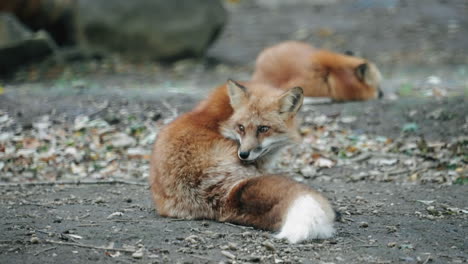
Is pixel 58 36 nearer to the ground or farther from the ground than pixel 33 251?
nearer to the ground

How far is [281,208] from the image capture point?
4.17 metres

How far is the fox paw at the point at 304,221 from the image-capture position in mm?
4027

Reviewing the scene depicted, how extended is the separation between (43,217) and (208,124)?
5.06ft

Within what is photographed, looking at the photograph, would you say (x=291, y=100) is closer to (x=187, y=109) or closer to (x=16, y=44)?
(x=187, y=109)

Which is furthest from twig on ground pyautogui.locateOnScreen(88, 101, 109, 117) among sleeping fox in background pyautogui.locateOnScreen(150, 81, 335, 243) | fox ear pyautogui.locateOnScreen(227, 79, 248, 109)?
fox ear pyautogui.locateOnScreen(227, 79, 248, 109)

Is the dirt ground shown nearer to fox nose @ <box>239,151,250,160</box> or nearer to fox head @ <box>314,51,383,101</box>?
fox head @ <box>314,51,383,101</box>

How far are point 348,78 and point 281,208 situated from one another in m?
5.53

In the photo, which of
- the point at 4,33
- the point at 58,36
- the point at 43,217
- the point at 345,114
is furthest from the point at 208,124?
the point at 58,36

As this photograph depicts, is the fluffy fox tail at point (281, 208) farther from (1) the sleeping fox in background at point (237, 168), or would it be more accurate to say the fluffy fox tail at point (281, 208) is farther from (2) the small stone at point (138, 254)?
(2) the small stone at point (138, 254)

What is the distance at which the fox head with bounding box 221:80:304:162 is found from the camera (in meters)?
4.84

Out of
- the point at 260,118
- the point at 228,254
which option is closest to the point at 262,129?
the point at 260,118

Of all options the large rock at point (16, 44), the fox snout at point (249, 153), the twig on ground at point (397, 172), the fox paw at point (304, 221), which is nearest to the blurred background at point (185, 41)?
the large rock at point (16, 44)

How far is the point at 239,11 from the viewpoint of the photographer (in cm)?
1792

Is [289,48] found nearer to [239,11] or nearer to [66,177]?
[66,177]
